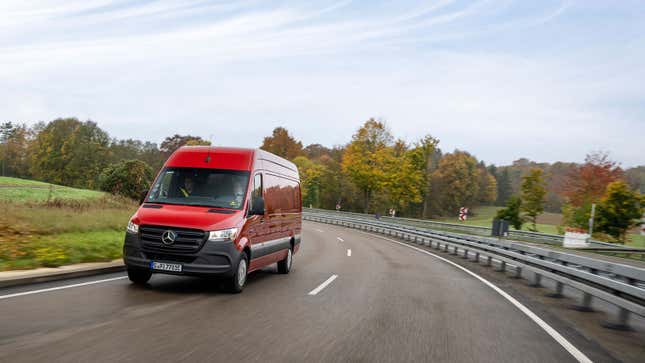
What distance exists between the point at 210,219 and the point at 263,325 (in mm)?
2405

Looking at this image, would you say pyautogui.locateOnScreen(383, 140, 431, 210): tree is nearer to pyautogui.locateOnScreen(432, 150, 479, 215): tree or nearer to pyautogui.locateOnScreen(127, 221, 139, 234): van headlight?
pyautogui.locateOnScreen(432, 150, 479, 215): tree

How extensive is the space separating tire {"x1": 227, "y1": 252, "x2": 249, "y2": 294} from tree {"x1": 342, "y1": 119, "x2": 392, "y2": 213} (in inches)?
1855

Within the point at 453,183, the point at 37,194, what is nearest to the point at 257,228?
the point at 37,194

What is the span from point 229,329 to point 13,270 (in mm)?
4895

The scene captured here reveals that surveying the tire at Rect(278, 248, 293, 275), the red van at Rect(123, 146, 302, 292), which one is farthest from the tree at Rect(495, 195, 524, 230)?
the red van at Rect(123, 146, 302, 292)

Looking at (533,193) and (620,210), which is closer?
(620,210)

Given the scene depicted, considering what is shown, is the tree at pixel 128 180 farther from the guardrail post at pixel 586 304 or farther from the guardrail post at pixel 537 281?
the guardrail post at pixel 586 304

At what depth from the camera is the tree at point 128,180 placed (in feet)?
119

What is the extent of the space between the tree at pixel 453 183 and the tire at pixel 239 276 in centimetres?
7789

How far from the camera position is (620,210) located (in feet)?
124

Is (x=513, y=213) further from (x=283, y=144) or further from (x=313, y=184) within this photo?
(x=283, y=144)

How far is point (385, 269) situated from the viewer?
1381 centimetres

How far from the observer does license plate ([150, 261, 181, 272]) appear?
25.5 ft

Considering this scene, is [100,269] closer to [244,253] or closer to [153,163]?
[244,253]
